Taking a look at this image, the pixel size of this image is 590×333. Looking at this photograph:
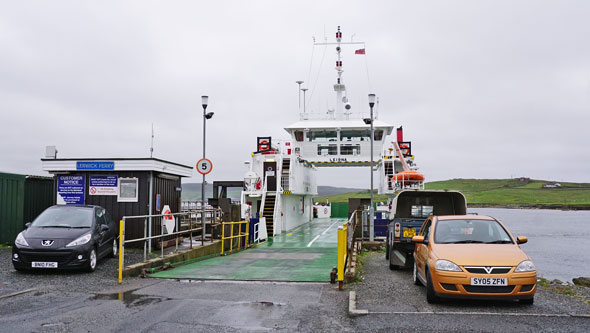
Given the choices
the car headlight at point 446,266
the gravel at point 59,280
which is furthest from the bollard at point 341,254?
the gravel at point 59,280

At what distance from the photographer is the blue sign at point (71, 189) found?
13789 millimetres

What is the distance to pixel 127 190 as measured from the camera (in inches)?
539

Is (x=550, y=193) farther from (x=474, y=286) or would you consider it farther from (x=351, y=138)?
(x=474, y=286)

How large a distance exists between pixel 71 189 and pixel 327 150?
20499mm

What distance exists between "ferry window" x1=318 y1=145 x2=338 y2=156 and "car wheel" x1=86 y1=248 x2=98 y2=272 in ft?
75.5

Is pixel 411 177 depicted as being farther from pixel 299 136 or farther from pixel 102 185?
pixel 102 185

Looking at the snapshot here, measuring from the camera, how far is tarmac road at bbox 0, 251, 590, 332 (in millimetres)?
5992

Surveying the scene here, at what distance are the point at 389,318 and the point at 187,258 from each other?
7665mm

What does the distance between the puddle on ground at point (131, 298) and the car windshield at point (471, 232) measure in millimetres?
4793

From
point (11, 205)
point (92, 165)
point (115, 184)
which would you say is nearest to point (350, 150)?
Answer: point (115, 184)

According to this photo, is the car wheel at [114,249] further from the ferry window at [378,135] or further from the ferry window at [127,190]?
the ferry window at [378,135]

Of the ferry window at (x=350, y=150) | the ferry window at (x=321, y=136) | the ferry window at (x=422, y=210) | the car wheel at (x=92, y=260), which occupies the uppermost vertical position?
the ferry window at (x=321, y=136)

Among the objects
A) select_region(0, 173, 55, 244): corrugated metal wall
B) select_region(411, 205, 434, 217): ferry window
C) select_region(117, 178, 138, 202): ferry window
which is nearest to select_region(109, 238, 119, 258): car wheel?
select_region(117, 178, 138, 202): ferry window

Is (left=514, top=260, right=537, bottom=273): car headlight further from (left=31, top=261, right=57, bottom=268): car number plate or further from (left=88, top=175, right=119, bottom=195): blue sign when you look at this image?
(left=88, top=175, right=119, bottom=195): blue sign
